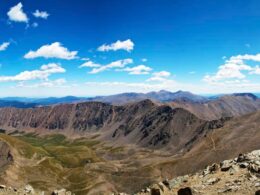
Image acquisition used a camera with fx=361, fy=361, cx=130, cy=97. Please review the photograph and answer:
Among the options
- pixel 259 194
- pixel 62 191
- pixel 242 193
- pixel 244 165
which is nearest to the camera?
pixel 259 194

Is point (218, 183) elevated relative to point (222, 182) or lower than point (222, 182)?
lower

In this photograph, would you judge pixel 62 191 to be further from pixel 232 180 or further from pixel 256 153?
pixel 256 153

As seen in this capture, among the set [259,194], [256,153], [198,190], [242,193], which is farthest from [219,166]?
[259,194]

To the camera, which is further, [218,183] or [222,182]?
[218,183]

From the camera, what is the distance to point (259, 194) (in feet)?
91.7

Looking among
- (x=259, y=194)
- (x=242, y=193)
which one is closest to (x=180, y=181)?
(x=242, y=193)

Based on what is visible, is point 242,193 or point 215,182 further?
point 215,182

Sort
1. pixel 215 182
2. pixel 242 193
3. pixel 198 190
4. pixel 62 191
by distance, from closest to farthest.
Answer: pixel 242 193 → pixel 198 190 → pixel 215 182 → pixel 62 191

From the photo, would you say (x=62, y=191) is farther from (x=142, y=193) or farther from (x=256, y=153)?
(x=256, y=153)

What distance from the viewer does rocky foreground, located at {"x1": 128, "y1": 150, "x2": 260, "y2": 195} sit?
3400 centimetres

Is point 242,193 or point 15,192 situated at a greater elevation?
point 242,193

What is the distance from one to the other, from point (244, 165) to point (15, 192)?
2737 centimetres

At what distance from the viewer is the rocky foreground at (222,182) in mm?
34000

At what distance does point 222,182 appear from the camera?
1526 inches
